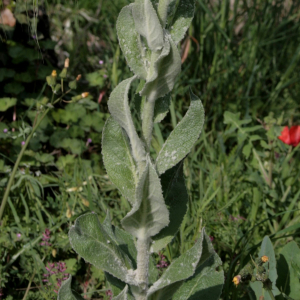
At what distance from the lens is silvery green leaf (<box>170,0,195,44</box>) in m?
1.21

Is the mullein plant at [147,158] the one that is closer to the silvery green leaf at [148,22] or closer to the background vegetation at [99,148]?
the silvery green leaf at [148,22]

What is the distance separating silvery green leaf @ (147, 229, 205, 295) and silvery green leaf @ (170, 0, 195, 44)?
600 mm

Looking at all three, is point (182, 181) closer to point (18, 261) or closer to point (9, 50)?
point (18, 261)

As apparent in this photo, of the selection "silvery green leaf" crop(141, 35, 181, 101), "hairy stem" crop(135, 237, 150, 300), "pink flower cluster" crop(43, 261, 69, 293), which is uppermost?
"silvery green leaf" crop(141, 35, 181, 101)

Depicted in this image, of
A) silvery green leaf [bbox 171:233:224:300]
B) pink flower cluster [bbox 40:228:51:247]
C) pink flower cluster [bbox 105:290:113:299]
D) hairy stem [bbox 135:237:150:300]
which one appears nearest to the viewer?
hairy stem [bbox 135:237:150:300]

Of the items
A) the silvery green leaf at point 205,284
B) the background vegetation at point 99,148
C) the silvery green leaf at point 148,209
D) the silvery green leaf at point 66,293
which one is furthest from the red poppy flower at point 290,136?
the silvery green leaf at point 66,293

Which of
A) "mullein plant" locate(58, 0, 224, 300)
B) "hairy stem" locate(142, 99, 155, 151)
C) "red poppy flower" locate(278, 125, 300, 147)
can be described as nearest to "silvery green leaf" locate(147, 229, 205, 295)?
"mullein plant" locate(58, 0, 224, 300)

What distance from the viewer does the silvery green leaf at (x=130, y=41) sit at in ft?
3.92

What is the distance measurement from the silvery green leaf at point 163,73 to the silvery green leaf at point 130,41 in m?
0.04

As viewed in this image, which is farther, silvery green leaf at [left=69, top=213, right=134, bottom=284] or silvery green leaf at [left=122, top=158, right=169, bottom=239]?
silvery green leaf at [left=69, top=213, right=134, bottom=284]

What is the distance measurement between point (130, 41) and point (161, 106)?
22 cm

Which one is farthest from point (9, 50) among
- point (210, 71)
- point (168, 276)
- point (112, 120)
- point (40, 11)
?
point (168, 276)

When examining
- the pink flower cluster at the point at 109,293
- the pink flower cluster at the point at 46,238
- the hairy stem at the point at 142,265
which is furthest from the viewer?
the pink flower cluster at the point at 46,238

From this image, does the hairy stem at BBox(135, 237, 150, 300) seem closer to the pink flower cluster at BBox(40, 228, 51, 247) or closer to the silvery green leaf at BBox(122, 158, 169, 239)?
the silvery green leaf at BBox(122, 158, 169, 239)
